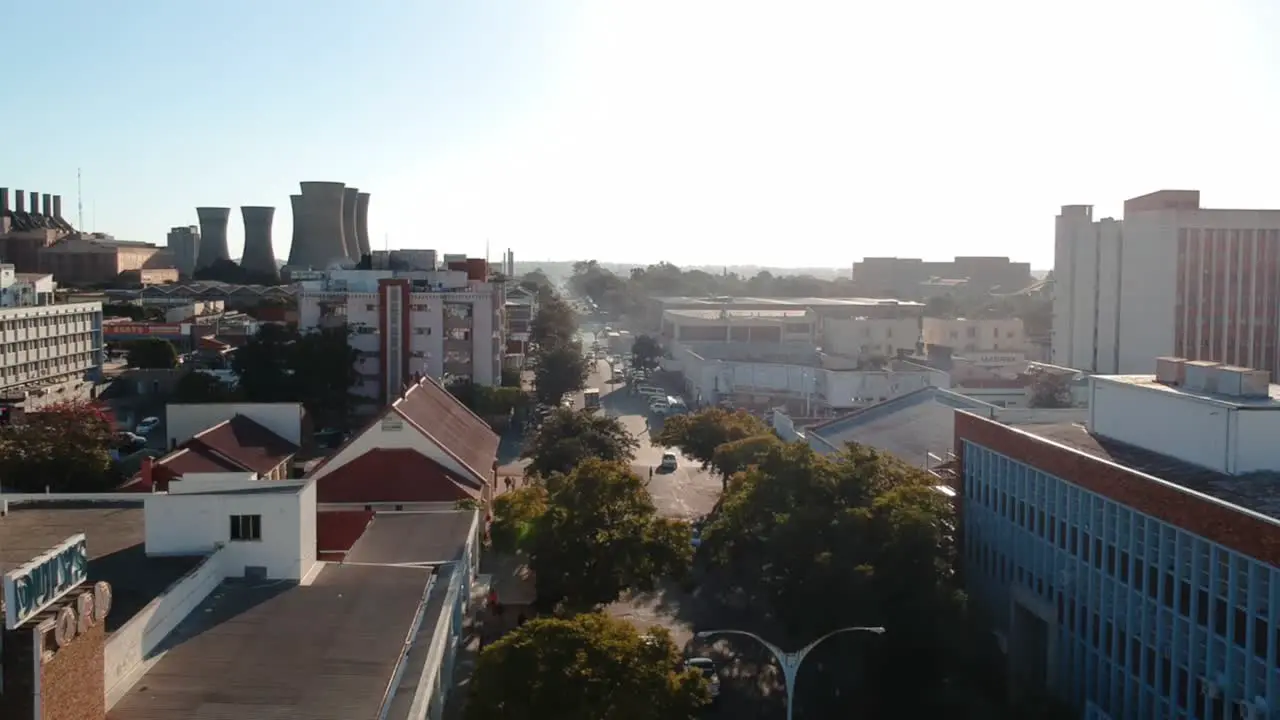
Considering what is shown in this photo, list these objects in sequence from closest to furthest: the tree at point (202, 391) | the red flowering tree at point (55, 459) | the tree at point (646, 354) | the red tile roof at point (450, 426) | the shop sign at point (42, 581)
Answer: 1. the shop sign at point (42, 581)
2. the red flowering tree at point (55, 459)
3. the red tile roof at point (450, 426)
4. the tree at point (202, 391)
5. the tree at point (646, 354)

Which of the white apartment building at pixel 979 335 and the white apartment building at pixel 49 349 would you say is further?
the white apartment building at pixel 979 335

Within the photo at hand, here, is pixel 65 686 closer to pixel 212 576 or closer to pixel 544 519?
pixel 212 576

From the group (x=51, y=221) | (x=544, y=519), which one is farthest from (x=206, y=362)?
(x=51, y=221)

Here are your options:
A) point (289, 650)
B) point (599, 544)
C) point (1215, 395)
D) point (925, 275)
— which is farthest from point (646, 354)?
point (925, 275)

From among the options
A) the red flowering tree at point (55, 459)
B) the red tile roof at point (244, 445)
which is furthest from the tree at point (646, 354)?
the red flowering tree at point (55, 459)

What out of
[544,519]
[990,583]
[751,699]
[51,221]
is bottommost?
[751,699]

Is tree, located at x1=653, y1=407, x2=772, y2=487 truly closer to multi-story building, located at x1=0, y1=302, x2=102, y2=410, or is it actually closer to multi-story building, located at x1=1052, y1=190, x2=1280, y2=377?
multi-story building, located at x1=0, y1=302, x2=102, y2=410

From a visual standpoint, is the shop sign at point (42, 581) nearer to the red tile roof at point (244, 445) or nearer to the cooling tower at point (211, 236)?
the red tile roof at point (244, 445)
